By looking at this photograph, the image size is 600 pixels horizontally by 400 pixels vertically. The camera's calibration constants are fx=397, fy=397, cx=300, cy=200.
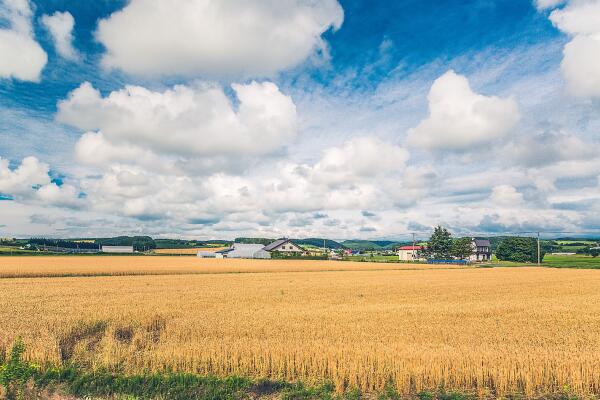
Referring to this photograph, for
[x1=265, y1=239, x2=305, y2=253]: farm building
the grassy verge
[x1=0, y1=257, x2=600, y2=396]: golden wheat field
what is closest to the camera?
the grassy verge

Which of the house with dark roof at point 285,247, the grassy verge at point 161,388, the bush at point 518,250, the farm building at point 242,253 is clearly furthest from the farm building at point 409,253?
the grassy verge at point 161,388

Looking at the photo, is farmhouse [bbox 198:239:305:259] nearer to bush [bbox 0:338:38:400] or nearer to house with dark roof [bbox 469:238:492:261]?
house with dark roof [bbox 469:238:492:261]

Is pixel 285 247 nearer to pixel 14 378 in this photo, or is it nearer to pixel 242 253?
pixel 242 253

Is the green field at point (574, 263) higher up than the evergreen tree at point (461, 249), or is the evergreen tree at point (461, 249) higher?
the evergreen tree at point (461, 249)

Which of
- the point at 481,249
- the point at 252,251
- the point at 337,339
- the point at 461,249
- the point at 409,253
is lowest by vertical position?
the point at 409,253

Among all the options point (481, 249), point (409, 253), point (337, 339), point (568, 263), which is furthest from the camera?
point (481, 249)

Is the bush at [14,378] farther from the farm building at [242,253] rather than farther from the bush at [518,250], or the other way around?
the bush at [518,250]

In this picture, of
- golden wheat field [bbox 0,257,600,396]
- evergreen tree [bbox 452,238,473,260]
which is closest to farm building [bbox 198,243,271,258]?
evergreen tree [bbox 452,238,473,260]

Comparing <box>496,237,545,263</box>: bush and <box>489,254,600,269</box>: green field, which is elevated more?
<box>496,237,545,263</box>: bush

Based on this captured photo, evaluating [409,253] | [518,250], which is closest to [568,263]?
[518,250]

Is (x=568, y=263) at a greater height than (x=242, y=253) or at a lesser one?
lesser

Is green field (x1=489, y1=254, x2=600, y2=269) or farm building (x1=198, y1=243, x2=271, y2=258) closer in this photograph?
green field (x1=489, y1=254, x2=600, y2=269)

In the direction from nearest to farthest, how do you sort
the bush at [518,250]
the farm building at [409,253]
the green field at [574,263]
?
the green field at [574,263]
the bush at [518,250]
the farm building at [409,253]

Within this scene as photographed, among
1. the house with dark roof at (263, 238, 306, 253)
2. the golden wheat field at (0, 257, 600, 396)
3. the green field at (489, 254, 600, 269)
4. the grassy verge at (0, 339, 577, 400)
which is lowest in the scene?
the green field at (489, 254, 600, 269)
